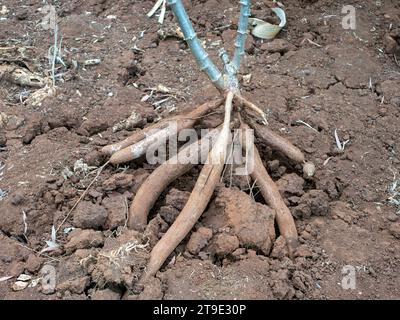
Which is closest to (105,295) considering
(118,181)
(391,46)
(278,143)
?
(118,181)

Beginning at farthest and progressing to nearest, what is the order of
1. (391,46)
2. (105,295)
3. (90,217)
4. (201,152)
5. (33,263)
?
(391,46), (201,152), (90,217), (33,263), (105,295)

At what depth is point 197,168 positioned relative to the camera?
83.7 inches

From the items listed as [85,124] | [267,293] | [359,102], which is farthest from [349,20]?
[267,293]

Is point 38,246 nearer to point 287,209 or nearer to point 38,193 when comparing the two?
point 38,193

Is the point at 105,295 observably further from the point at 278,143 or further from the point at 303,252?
the point at 278,143

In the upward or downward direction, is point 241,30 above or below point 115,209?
above

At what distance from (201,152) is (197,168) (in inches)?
3.6

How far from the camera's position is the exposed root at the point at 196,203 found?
1.79 m

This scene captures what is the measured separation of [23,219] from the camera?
6.31ft

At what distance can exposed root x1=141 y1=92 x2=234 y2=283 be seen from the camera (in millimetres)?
1793

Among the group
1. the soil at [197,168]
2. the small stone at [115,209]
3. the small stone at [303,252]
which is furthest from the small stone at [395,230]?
the small stone at [115,209]

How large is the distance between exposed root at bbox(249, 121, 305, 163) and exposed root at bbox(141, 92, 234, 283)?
0.16 metres

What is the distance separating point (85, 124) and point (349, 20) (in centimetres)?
136

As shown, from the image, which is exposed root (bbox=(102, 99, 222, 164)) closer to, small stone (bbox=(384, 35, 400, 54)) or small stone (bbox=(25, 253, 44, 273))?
small stone (bbox=(25, 253, 44, 273))
